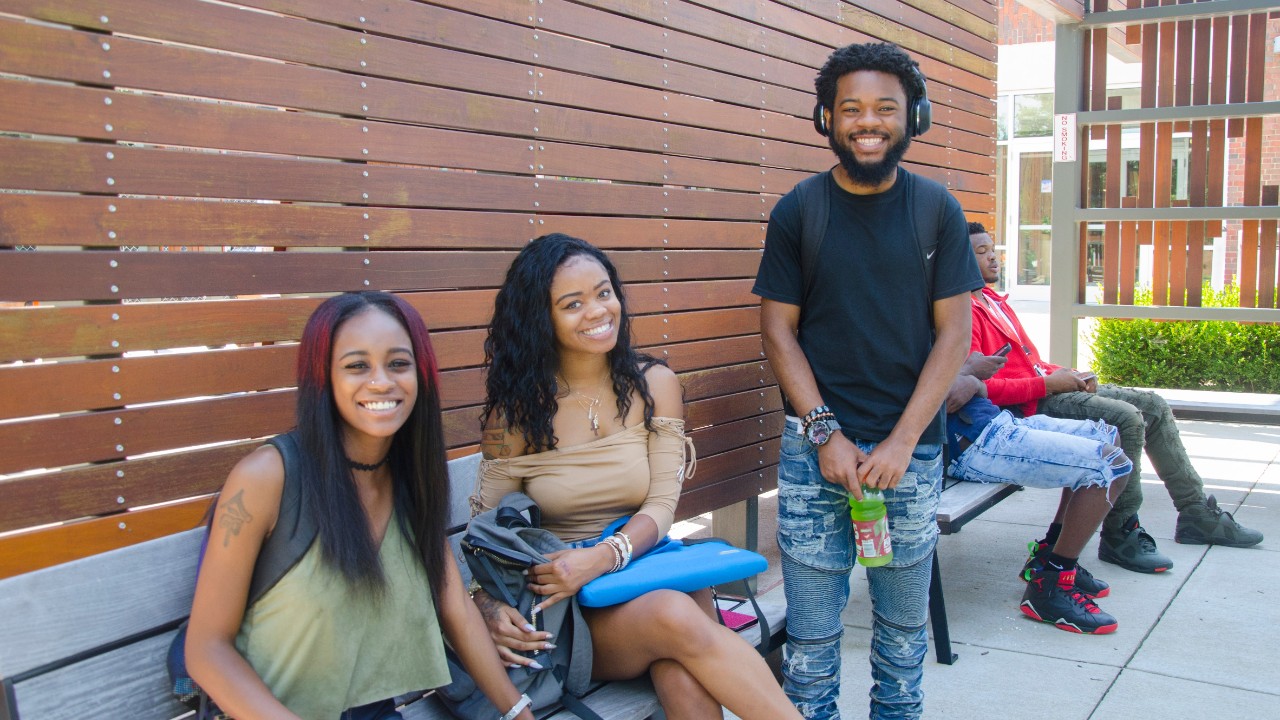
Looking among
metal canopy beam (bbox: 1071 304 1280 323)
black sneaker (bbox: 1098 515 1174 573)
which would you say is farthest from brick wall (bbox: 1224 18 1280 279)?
black sneaker (bbox: 1098 515 1174 573)

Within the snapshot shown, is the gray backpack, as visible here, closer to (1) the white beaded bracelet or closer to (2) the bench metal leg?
(1) the white beaded bracelet

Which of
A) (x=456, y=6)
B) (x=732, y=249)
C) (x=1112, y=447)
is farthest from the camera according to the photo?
(x=732, y=249)

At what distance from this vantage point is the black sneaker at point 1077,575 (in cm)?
483

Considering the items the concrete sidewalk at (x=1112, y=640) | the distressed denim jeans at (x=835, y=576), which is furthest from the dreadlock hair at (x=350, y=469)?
the concrete sidewalk at (x=1112, y=640)

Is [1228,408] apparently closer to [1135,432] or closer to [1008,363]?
[1135,432]

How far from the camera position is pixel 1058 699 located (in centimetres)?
397

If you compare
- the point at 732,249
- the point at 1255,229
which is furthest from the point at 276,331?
the point at 1255,229

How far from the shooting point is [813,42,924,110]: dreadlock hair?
3.08 metres

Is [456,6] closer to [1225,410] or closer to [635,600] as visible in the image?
[635,600]

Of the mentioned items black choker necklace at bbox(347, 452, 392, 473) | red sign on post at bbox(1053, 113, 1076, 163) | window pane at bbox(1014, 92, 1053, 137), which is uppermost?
window pane at bbox(1014, 92, 1053, 137)

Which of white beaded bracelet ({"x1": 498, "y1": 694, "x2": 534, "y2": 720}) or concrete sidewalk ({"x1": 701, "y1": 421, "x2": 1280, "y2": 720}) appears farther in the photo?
concrete sidewalk ({"x1": 701, "y1": 421, "x2": 1280, "y2": 720})

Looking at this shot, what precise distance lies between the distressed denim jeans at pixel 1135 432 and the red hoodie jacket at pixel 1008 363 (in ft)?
0.80

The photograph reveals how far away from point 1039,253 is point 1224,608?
713 inches

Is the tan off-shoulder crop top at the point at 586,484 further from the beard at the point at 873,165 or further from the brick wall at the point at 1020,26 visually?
the brick wall at the point at 1020,26
